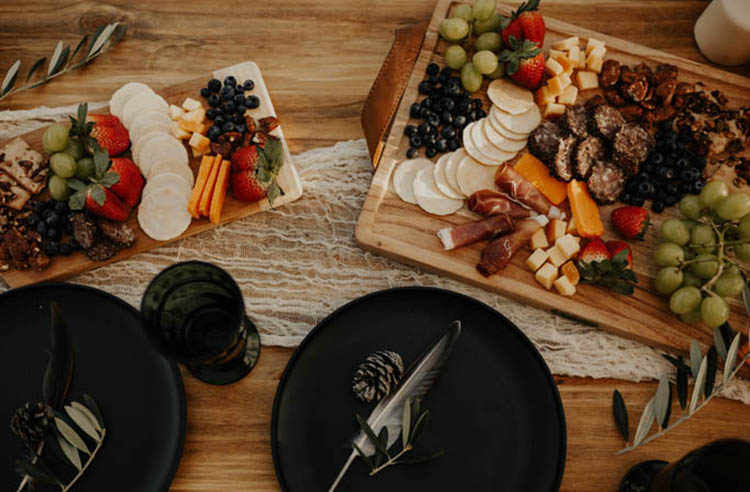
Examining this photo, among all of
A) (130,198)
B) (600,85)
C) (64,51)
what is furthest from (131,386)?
(600,85)

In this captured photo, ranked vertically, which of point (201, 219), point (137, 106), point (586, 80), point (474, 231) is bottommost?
point (201, 219)

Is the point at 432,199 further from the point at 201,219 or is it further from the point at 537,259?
the point at 201,219

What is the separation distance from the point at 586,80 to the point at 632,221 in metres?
0.42

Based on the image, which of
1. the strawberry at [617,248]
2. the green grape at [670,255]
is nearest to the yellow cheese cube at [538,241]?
the strawberry at [617,248]

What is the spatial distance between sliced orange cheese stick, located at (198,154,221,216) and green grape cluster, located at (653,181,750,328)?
111 centimetres

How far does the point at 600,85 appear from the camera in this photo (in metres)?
1.50

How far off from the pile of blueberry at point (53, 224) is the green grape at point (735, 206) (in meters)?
1.57

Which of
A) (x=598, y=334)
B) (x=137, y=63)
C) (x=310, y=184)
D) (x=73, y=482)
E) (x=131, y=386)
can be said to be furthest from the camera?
(x=137, y=63)

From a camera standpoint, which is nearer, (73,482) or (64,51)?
(73,482)

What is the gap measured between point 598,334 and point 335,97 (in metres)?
0.95

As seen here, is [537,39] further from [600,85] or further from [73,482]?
[73,482]

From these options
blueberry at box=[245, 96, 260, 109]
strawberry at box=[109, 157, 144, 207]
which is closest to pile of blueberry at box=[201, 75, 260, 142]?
blueberry at box=[245, 96, 260, 109]

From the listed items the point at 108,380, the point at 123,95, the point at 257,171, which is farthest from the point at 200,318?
the point at 123,95

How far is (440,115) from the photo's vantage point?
145cm
